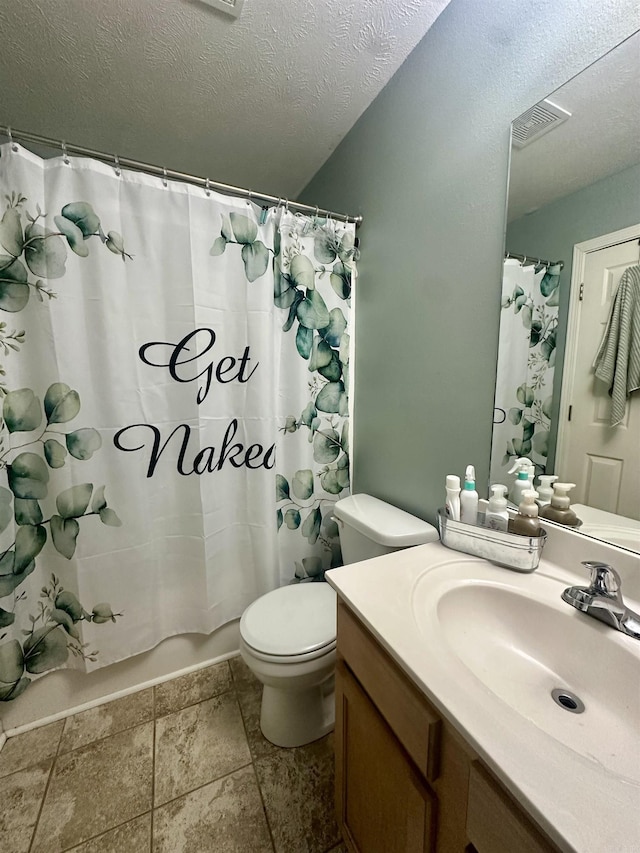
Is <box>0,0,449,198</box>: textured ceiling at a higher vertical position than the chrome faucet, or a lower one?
higher

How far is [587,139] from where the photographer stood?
0.74 metres

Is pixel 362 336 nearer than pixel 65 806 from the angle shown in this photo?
No

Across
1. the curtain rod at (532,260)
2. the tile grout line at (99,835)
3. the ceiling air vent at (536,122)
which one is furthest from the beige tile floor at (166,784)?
the ceiling air vent at (536,122)

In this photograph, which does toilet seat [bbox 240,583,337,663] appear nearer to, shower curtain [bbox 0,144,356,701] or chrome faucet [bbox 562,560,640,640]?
shower curtain [bbox 0,144,356,701]

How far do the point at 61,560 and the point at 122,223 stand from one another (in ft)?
3.92

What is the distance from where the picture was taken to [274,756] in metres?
1.11

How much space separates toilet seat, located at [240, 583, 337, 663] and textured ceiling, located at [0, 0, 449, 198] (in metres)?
1.89

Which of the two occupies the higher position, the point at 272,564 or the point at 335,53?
the point at 335,53

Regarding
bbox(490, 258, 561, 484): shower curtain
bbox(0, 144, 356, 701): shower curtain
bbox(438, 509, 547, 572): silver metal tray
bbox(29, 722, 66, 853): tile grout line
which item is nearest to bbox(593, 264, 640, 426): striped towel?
bbox(490, 258, 561, 484): shower curtain

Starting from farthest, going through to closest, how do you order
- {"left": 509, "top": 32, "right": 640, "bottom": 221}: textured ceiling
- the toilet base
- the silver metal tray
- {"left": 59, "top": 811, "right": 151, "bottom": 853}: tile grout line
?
the toilet base
{"left": 59, "top": 811, "right": 151, "bottom": 853}: tile grout line
the silver metal tray
{"left": 509, "top": 32, "right": 640, "bottom": 221}: textured ceiling

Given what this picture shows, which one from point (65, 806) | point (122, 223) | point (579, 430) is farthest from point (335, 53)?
point (65, 806)

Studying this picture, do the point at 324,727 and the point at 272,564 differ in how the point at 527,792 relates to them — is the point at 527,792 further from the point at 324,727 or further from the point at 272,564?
the point at 272,564

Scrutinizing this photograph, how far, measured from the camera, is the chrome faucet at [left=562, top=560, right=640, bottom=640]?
0.60 meters

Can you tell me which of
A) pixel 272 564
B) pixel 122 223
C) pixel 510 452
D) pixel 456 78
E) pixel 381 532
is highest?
pixel 456 78
